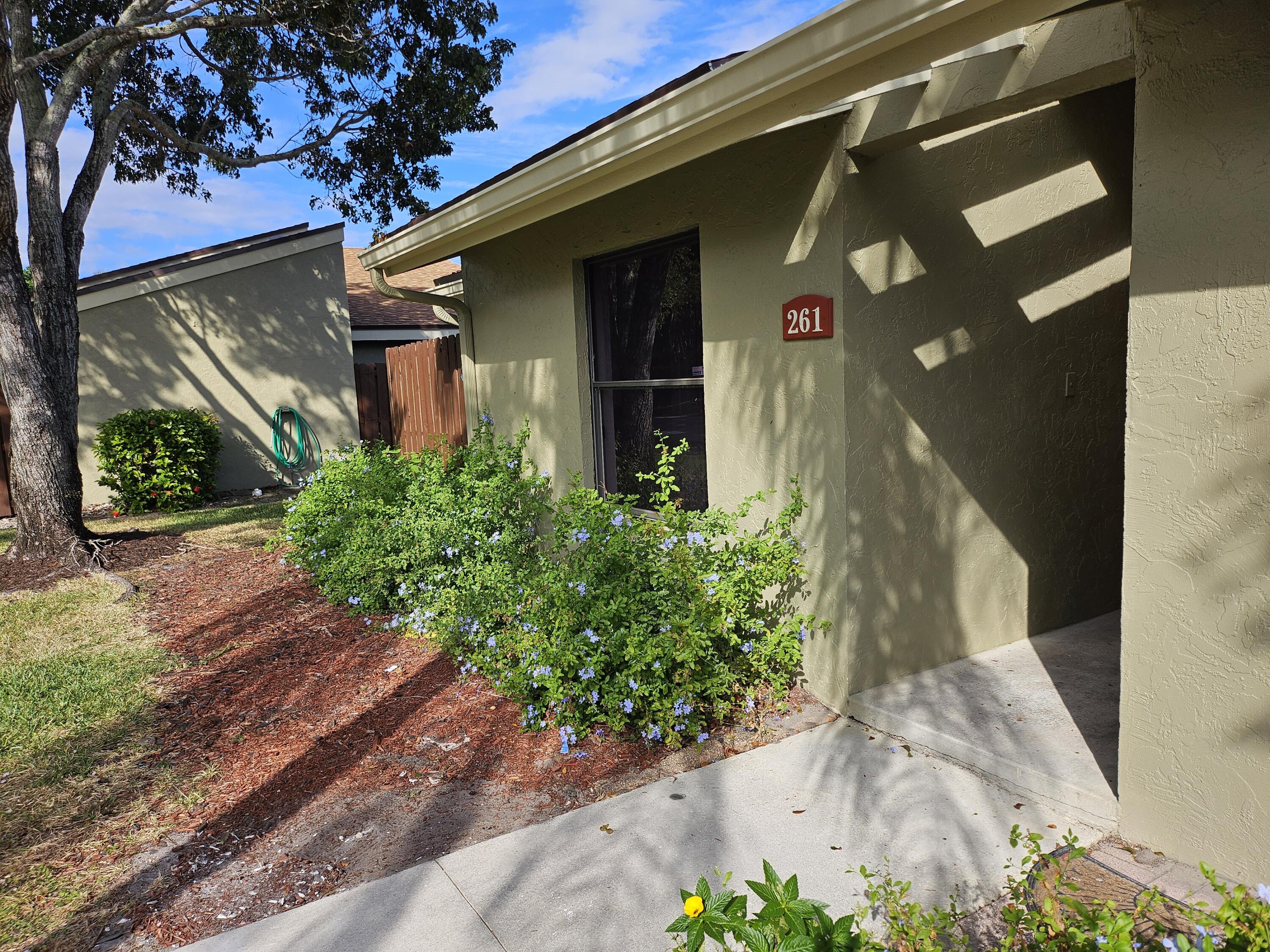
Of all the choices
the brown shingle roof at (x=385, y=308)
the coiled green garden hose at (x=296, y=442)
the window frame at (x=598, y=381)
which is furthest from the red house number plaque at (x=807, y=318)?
the brown shingle roof at (x=385, y=308)

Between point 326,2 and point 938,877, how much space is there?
10331mm

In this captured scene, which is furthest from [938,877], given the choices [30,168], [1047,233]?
[30,168]

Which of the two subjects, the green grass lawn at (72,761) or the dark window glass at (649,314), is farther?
the dark window glass at (649,314)

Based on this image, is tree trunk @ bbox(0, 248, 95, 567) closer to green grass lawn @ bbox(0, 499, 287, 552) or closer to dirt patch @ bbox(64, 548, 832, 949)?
green grass lawn @ bbox(0, 499, 287, 552)

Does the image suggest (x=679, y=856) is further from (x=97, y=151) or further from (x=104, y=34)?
(x=97, y=151)

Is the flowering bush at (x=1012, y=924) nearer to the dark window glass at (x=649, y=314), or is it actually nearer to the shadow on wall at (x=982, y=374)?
the shadow on wall at (x=982, y=374)

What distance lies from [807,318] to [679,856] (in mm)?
2392

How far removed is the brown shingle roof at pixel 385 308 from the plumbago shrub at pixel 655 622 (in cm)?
1106

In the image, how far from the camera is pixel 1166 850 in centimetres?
276

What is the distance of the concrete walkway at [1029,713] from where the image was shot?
325 cm

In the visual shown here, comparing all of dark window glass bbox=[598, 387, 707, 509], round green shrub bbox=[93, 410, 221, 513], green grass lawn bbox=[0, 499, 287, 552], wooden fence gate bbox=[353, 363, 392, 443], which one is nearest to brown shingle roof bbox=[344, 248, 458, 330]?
wooden fence gate bbox=[353, 363, 392, 443]

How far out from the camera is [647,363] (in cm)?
535

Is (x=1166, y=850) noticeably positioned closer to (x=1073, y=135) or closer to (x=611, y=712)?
(x=611, y=712)

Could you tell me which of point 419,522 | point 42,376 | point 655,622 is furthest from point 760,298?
point 42,376
